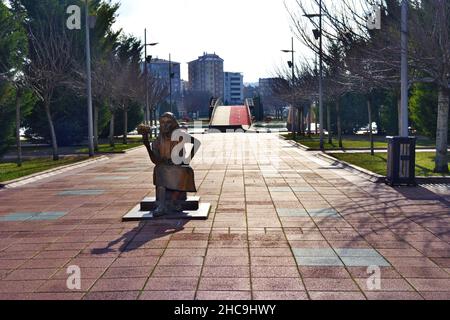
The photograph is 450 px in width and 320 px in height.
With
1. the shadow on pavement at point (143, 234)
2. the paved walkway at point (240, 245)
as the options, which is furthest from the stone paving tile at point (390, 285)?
the shadow on pavement at point (143, 234)

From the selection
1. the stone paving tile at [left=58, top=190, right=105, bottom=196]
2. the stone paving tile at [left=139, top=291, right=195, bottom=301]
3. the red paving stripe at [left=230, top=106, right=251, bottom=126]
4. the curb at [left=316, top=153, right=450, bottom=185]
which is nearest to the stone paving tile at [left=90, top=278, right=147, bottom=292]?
the stone paving tile at [left=139, top=291, right=195, bottom=301]

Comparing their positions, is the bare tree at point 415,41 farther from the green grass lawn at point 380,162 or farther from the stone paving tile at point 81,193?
the stone paving tile at point 81,193

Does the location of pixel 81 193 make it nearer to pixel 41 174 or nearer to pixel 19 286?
pixel 41 174

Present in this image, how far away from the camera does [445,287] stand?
525cm

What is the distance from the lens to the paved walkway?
5.31 metres

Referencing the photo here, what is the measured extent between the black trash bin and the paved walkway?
46cm

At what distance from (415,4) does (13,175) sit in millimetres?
12957

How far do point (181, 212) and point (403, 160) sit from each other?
6306 millimetres

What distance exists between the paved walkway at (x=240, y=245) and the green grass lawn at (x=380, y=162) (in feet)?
9.32

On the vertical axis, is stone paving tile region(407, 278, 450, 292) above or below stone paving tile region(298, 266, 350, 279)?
below

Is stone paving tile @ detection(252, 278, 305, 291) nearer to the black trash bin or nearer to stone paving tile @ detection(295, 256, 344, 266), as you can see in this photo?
stone paving tile @ detection(295, 256, 344, 266)

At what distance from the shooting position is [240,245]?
7012 millimetres
